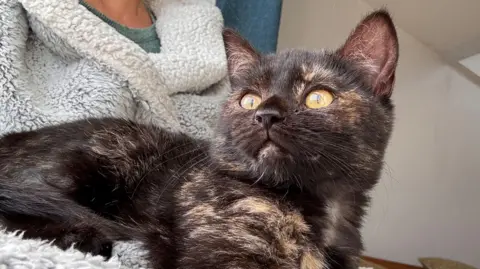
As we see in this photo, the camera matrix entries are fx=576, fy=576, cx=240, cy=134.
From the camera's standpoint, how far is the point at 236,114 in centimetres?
98

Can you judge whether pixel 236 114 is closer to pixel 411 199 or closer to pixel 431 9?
pixel 431 9

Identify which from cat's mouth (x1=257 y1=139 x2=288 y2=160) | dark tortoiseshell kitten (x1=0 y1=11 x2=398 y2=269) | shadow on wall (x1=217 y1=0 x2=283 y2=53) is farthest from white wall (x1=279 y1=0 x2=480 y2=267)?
cat's mouth (x1=257 y1=139 x2=288 y2=160)

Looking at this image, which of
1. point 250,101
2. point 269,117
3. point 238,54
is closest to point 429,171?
point 238,54

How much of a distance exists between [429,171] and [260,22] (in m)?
1.02

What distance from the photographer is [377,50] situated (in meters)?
1.00

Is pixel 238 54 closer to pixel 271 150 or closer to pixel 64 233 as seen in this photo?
pixel 271 150

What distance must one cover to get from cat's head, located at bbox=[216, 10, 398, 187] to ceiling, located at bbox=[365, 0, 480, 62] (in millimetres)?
949

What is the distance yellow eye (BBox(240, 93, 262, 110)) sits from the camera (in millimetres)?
972

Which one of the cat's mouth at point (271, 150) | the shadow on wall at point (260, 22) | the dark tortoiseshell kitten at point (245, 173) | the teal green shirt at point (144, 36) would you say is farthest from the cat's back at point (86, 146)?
the shadow on wall at point (260, 22)

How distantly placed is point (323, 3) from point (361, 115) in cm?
128

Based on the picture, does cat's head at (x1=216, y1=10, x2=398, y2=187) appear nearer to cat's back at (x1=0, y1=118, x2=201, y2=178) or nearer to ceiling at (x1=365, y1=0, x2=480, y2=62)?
cat's back at (x1=0, y1=118, x2=201, y2=178)

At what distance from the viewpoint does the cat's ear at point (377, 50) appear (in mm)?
989

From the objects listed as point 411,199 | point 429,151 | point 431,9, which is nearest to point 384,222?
point 411,199

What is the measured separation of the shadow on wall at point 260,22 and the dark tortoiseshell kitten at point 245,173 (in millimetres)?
682
